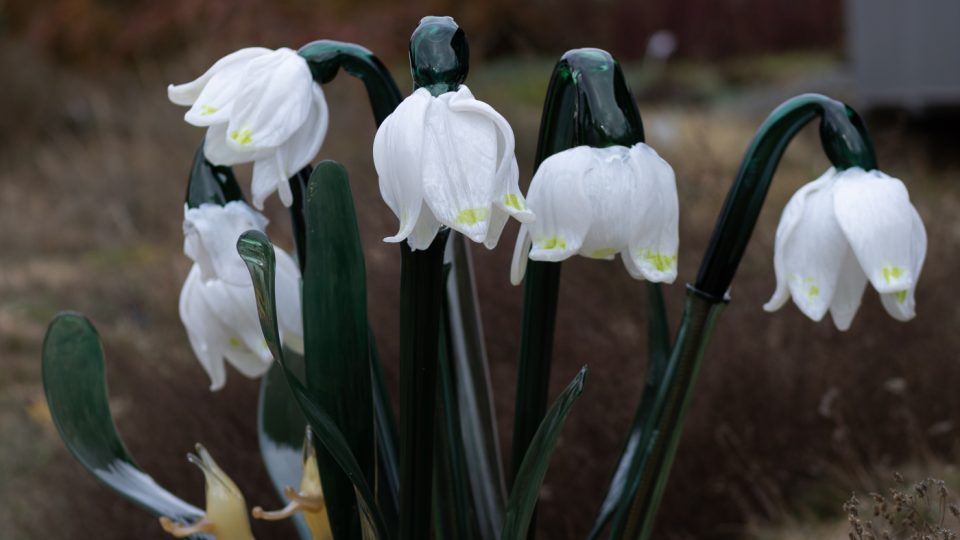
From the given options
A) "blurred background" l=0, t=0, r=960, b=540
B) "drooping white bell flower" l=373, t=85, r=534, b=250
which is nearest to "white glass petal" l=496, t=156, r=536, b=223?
"drooping white bell flower" l=373, t=85, r=534, b=250

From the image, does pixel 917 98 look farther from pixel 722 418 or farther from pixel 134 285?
pixel 722 418

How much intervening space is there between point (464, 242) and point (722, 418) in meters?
1.06

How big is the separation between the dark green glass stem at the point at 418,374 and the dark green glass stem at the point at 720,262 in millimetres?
211

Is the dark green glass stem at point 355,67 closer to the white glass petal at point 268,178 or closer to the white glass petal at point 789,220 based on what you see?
the white glass petal at point 268,178

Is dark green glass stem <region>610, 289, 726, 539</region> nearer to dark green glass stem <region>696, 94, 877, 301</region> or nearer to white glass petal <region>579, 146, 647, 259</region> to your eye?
dark green glass stem <region>696, 94, 877, 301</region>

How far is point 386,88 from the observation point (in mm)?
1014

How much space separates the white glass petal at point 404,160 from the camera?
2.62 ft

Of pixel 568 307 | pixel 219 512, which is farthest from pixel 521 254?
pixel 568 307

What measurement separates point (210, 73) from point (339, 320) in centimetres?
23

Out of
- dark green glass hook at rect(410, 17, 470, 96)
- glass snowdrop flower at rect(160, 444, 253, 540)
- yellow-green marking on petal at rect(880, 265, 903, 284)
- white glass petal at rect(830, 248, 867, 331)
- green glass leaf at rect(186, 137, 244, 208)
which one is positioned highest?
dark green glass hook at rect(410, 17, 470, 96)

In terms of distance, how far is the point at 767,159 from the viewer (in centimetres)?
99

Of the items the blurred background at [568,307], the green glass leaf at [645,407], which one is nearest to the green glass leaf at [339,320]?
the green glass leaf at [645,407]

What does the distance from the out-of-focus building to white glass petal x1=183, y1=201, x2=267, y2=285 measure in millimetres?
5645

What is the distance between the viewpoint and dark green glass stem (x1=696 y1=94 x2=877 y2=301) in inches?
37.1
